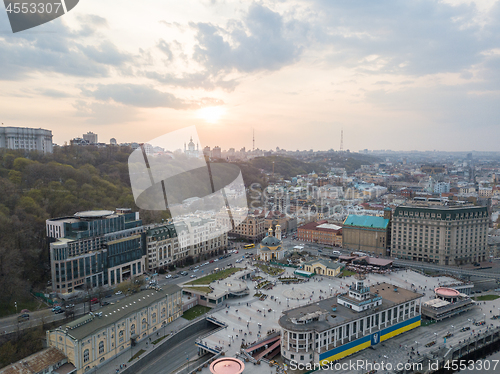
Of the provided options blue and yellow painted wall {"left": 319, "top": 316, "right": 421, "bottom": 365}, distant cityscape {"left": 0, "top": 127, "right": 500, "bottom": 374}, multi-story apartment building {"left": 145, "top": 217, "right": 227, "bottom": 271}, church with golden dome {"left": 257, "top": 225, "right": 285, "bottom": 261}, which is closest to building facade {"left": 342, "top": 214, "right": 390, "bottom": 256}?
distant cityscape {"left": 0, "top": 127, "right": 500, "bottom": 374}

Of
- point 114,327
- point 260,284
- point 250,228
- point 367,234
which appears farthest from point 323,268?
point 114,327

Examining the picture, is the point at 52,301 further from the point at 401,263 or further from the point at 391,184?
the point at 391,184

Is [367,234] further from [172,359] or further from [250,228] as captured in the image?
[172,359]

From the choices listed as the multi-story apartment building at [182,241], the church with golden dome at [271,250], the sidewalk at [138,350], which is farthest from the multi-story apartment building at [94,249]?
the church with golden dome at [271,250]

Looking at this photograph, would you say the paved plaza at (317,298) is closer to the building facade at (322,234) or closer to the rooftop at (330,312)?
the rooftop at (330,312)

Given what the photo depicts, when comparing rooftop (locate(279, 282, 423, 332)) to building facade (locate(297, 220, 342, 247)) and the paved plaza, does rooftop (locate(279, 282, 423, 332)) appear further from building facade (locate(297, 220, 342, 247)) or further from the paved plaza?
building facade (locate(297, 220, 342, 247))

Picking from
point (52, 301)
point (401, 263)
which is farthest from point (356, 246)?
point (52, 301)
